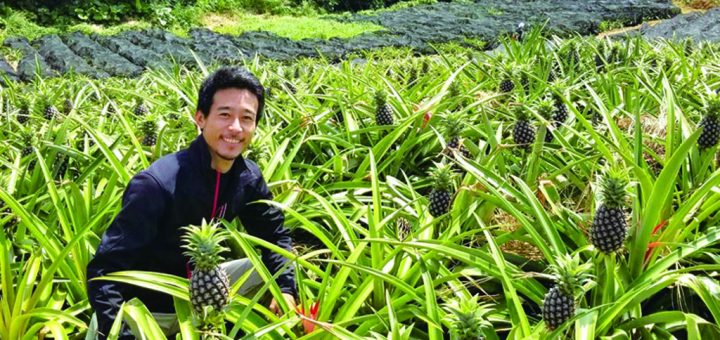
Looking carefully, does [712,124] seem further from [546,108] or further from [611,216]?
[611,216]

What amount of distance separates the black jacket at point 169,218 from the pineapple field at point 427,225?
98 millimetres

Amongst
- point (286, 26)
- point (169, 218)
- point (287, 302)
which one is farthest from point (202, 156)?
point (286, 26)

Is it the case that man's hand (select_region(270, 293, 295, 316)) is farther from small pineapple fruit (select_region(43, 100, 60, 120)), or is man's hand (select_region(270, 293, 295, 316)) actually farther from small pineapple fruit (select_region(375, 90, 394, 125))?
small pineapple fruit (select_region(43, 100, 60, 120))

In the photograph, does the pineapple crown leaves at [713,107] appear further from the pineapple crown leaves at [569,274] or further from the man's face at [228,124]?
the man's face at [228,124]

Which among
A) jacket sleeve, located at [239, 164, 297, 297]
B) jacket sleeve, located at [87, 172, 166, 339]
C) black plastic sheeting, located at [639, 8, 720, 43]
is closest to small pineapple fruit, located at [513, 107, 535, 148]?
jacket sleeve, located at [239, 164, 297, 297]

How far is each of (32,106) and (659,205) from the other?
347cm

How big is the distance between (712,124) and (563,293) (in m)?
1.30

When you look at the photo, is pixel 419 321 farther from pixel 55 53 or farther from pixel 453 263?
pixel 55 53

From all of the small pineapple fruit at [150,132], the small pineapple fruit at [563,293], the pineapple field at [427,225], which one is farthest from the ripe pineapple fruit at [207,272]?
the small pineapple fruit at [150,132]

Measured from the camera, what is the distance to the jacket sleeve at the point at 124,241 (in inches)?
75.0

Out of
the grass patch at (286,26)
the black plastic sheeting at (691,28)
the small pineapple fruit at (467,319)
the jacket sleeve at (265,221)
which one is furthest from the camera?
the grass patch at (286,26)

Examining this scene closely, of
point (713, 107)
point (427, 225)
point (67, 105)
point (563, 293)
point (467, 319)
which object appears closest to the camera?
point (467, 319)

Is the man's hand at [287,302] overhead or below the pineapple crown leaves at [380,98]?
below

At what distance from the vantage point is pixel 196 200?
85.4 inches
